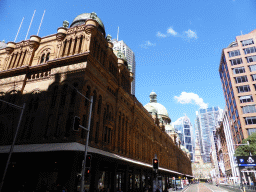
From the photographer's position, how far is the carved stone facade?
21125 millimetres

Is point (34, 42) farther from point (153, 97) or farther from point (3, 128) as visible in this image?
point (153, 97)

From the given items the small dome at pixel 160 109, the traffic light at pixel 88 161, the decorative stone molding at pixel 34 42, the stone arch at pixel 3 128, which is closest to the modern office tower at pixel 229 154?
the small dome at pixel 160 109

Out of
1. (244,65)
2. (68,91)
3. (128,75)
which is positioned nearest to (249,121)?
(244,65)

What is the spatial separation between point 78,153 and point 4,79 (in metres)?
20.8

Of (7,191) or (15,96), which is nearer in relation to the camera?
(7,191)

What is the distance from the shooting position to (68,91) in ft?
80.4

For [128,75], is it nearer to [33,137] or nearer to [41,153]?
[33,137]

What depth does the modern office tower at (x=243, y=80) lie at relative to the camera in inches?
2436

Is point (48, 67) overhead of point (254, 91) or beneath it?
beneath

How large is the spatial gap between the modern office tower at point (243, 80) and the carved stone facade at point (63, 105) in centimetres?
4496

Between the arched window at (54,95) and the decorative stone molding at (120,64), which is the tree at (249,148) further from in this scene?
the arched window at (54,95)

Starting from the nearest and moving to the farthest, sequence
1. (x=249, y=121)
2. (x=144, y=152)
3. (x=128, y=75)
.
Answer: (x=128, y=75) < (x=144, y=152) < (x=249, y=121)

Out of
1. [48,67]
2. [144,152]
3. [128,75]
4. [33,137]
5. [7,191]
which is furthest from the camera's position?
[144,152]

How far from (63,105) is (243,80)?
6639 centimetres
